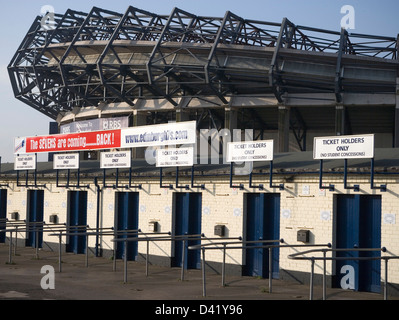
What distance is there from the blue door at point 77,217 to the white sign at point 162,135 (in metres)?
3.87

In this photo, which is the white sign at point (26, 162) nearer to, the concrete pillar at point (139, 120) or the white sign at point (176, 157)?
the white sign at point (176, 157)

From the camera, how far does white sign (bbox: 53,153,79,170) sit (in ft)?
86.7

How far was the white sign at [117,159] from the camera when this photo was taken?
77.4ft

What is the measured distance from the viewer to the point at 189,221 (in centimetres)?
2159

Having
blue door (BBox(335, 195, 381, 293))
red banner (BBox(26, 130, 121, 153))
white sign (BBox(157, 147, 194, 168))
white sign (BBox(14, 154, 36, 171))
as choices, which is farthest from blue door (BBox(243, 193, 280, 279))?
white sign (BBox(14, 154, 36, 171))

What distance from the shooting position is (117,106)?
50.1 metres

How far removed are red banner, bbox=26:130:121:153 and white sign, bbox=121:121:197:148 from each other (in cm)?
87

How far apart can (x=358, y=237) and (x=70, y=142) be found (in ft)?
52.4

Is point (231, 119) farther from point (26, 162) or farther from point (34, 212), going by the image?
point (34, 212)

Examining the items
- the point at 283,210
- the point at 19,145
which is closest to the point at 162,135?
the point at 283,210

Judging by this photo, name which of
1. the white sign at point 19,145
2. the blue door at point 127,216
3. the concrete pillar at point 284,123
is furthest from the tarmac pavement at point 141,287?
the concrete pillar at point 284,123
